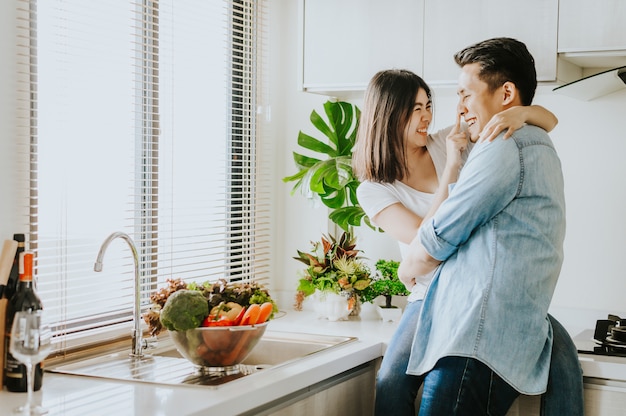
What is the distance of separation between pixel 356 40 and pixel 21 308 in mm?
1546

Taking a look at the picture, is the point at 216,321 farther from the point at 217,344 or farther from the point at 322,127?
the point at 322,127

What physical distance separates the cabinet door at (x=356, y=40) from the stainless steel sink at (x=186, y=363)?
92 centimetres

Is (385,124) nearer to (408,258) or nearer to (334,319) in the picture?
(408,258)

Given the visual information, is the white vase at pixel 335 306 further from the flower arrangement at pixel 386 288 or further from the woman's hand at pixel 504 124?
the woman's hand at pixel 504 124

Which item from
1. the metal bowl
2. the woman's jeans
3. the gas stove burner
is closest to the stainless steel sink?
the metal bowl

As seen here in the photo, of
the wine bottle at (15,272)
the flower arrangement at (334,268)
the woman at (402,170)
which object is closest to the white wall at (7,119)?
the wine bottle at (15,272)

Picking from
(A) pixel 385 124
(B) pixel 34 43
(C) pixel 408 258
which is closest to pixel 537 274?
(C) pixel 408 258

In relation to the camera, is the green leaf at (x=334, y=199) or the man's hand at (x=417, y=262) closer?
the man's hand at (x=417, y=262)

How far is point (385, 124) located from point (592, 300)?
1041 millimetres

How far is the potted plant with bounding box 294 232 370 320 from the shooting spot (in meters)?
3.14

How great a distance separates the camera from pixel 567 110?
121 inches

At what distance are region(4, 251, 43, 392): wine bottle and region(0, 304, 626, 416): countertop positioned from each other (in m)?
0.03

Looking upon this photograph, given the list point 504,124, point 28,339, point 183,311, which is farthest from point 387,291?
point 28,339

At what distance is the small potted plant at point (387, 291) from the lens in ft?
10.2
